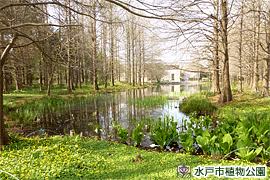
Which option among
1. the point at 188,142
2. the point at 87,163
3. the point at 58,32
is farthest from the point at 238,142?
the point at 58,32

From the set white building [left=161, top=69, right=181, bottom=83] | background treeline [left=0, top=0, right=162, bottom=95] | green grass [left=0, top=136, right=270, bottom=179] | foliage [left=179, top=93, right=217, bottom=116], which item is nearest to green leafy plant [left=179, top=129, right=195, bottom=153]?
green grass [left=0, top=136, right=270, bottom=179]

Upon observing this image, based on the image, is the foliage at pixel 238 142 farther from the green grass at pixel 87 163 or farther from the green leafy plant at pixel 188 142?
the green grass at pixel 87 163

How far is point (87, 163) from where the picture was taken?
11.5 ft

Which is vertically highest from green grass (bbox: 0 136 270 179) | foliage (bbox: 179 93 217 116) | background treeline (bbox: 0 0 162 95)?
background treeline (bbox: 0 0 162 95)

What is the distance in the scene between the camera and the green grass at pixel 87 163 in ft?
10.0

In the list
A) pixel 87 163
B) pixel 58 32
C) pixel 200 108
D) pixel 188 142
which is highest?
pixel 58 32

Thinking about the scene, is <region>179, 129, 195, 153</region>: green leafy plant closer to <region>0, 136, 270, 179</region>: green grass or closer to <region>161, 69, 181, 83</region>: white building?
<region>0, 136, 270, 179</region>: green grass

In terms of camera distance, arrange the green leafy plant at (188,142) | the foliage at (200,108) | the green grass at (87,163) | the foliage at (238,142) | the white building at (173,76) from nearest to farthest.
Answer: the green grass at (87,163) < the foliage at (238,142) < the green leafy plant at (188,142) < the foliage at (200,108) < the white building at (173,76)

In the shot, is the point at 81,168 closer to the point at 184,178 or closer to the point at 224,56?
the point at 184,178

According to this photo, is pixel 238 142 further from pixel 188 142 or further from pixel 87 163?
pixel 87 163

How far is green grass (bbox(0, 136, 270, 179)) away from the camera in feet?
10.0

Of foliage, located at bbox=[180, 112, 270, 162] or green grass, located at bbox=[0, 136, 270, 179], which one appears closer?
green grass, located at bbox=[0, 136, 270, 179]

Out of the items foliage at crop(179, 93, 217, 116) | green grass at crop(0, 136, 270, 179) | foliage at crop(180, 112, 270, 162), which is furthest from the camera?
foliage at crop(179, 93, 217, 116)

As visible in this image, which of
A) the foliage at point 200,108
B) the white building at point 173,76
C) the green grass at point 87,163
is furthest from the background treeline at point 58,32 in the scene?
the white building at point 173,76
